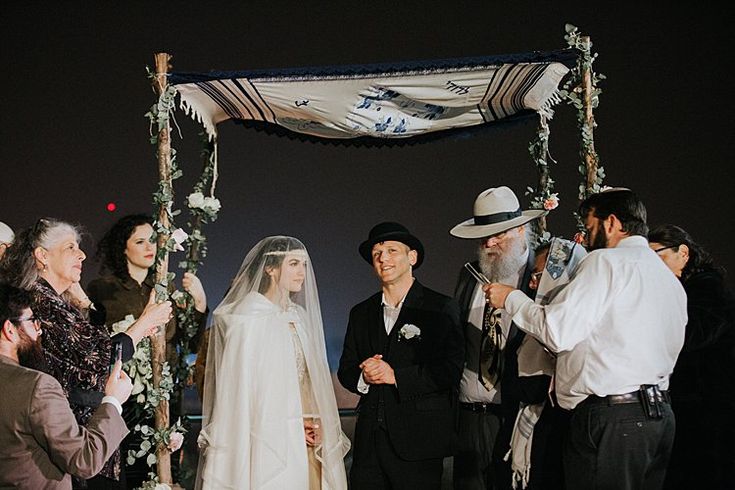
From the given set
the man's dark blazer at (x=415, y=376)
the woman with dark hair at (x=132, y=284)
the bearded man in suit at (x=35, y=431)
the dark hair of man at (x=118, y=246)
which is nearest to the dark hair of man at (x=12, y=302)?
the bearded man in suit at (x=35, y=431)

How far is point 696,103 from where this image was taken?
726cm

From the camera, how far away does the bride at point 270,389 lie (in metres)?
3.91

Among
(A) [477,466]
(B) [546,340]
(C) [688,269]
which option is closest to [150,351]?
(A) [477,466]

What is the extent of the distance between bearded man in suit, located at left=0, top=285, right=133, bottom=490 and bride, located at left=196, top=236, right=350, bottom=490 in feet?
3.70

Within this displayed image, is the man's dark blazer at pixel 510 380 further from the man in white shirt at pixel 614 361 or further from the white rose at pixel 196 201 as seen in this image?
the white rose at pixel 196 201

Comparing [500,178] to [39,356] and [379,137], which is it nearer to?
[379,137]

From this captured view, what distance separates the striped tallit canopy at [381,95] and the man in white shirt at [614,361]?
4.11ft

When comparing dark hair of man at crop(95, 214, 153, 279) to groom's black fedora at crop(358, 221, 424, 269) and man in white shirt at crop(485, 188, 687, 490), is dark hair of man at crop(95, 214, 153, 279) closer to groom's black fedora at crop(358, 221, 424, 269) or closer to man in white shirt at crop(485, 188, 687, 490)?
groom's black fedora at crop(358, 221, 424, 269)

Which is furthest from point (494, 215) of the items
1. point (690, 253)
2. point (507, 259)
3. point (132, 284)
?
point (132, 284)

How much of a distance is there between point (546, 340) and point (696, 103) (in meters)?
4.78

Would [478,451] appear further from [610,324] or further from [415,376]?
[610,324]

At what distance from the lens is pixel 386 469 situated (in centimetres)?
396

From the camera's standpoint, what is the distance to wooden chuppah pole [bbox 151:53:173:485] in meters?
4.07

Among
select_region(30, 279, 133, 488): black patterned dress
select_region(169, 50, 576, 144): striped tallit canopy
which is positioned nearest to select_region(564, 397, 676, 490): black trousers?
select_region(169, 50, 576, 144): striped tallit canopy
